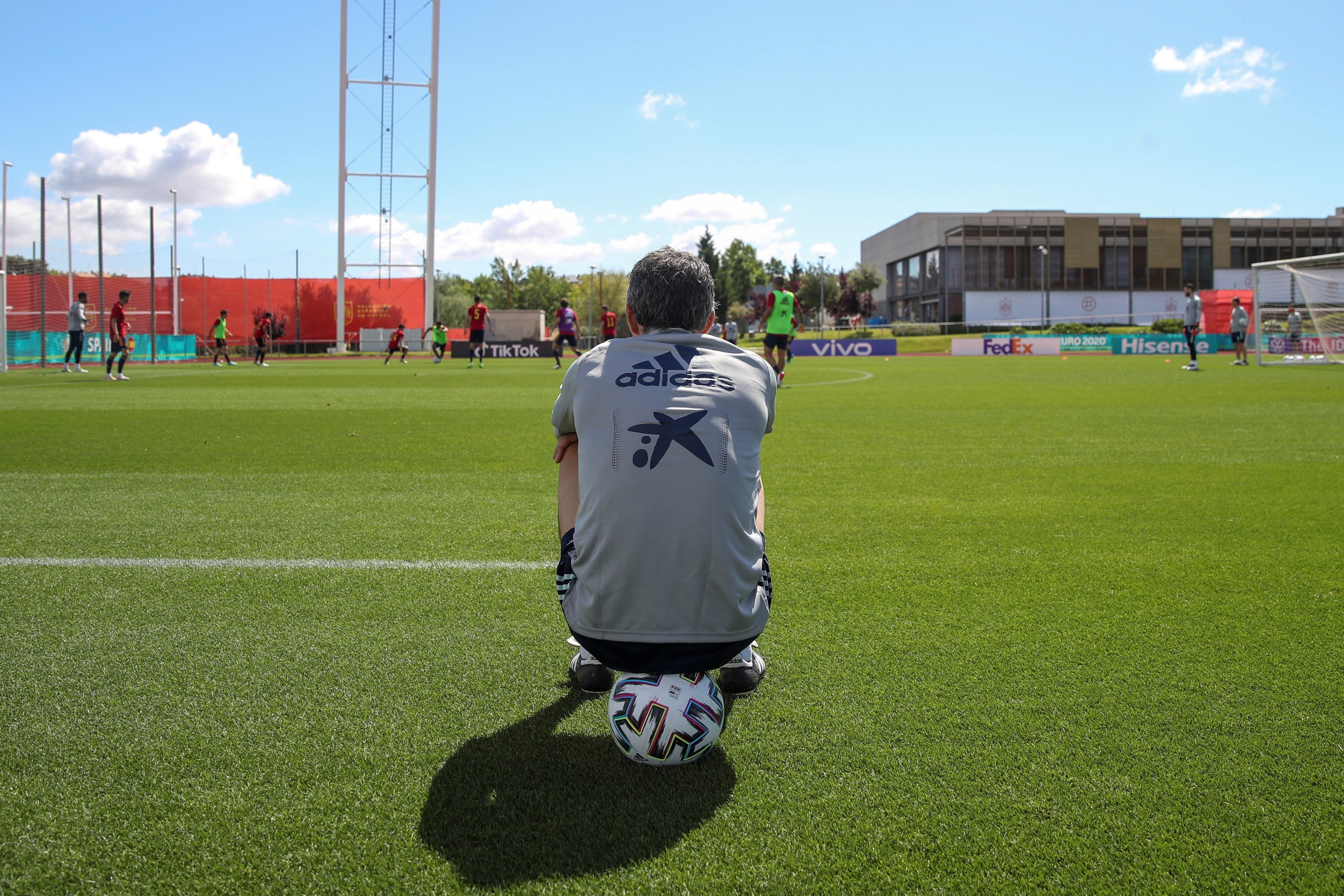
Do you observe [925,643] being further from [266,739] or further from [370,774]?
[266,739]

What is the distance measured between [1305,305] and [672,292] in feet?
107

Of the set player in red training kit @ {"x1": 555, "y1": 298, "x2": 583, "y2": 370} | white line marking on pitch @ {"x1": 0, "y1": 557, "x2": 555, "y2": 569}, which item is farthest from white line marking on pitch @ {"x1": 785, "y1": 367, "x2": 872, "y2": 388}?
white line marking on pitch @ {"x1": 0, "y1": 557, "x2": 555, "y2": 569}

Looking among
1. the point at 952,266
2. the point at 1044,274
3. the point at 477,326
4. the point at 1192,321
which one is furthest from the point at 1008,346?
the point at 952,266

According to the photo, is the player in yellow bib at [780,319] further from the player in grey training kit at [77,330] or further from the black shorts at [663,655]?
the player in grey training kit at [77,330]

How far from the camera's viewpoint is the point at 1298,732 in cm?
247

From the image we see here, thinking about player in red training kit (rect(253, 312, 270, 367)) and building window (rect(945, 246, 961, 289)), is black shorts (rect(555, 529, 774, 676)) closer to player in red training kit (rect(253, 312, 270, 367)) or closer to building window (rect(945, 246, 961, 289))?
player in red training kit (rect(253, 312, 270, 367))

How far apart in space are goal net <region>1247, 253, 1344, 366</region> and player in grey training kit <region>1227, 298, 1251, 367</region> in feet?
1.08

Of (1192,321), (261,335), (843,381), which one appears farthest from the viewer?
(261,335)

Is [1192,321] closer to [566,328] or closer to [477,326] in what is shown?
[566,328]

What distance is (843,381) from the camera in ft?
64.6

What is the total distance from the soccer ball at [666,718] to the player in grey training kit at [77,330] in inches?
960

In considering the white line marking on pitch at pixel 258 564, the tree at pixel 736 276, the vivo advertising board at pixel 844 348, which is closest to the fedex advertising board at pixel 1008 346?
the vivo advertising board at pixel 844 348

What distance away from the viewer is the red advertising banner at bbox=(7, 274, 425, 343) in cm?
3338

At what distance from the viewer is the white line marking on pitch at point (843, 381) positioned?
18047 millimetres
